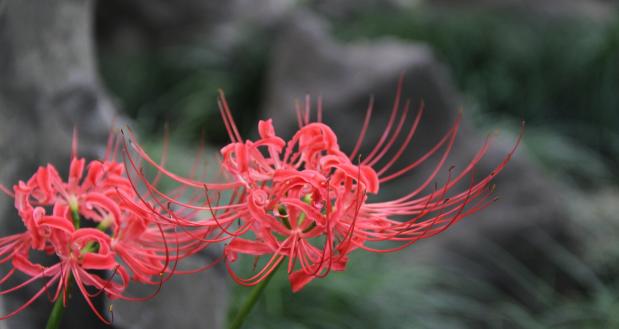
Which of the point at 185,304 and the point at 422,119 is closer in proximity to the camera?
the point at 185,304

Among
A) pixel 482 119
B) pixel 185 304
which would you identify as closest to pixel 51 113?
pixel 185 304

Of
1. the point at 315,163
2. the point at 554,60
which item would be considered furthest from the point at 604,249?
the point at 315,163

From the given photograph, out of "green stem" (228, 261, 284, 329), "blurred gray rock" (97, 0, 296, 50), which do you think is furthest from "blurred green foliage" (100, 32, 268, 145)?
"green stem" (228, 261, 284, 329)

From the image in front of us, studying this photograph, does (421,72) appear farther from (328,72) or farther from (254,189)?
(254,189)

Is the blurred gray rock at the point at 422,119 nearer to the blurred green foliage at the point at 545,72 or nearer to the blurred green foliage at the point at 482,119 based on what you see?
the blurred green foliage at the point at 482,119

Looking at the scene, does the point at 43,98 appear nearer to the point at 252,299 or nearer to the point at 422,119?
the point at 252,299

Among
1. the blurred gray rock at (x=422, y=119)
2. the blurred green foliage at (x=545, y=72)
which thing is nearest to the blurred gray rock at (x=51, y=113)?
the blurred gray rock at (x=422, y=119)

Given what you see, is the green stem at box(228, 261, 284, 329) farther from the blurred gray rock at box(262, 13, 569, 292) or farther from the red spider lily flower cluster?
the blurred gray rock at box(262, 13, 569, 292)

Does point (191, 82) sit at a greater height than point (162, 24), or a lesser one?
lesser
